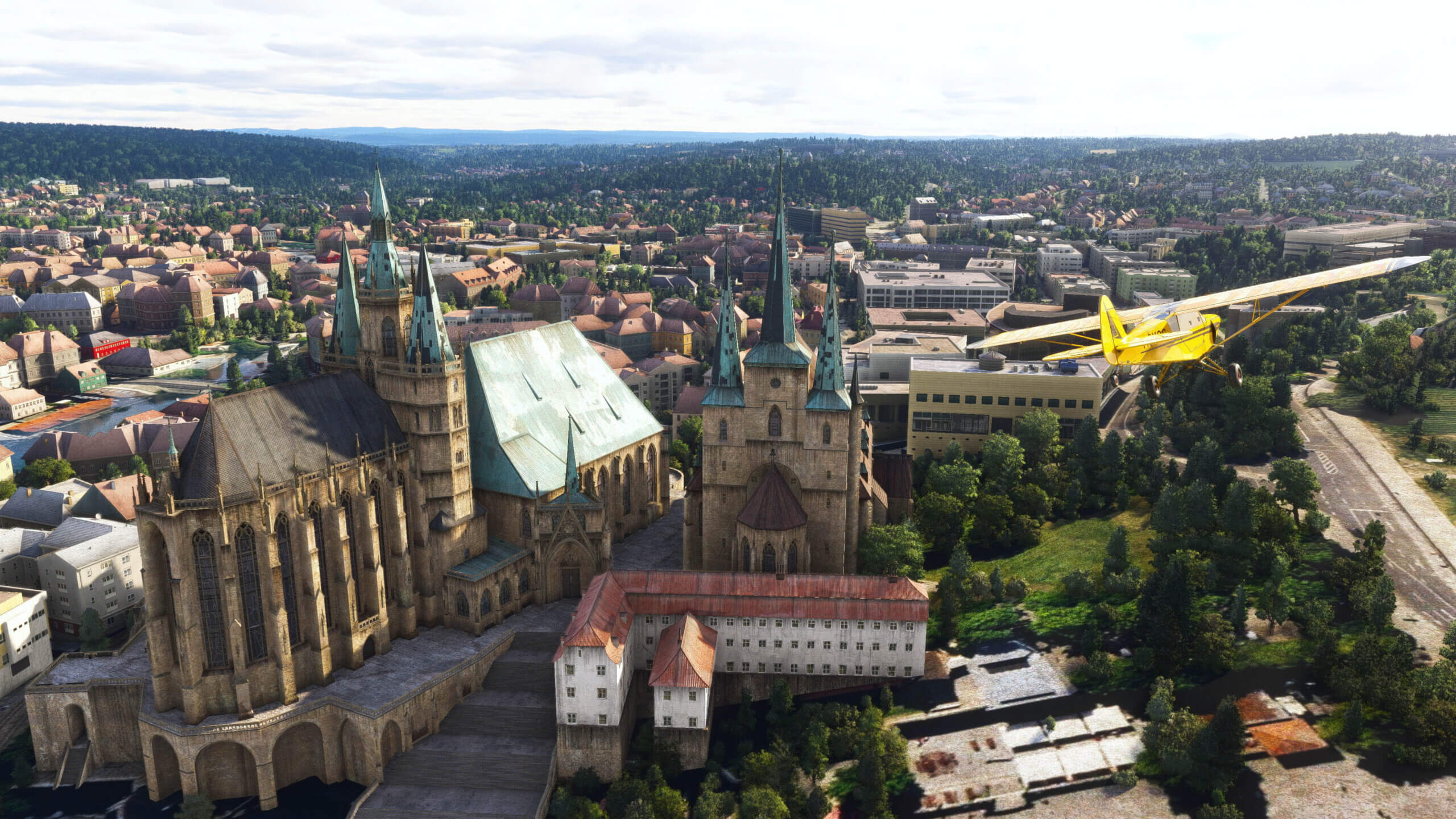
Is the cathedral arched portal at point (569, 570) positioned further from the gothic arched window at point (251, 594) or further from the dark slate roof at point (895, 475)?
the dark slate roof at point (895, 475)

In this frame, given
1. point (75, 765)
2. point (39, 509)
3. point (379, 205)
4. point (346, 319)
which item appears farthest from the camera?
point (39, 509)

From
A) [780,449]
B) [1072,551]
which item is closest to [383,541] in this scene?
[780,449]

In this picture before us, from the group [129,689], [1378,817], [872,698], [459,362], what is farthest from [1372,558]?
[129,689]

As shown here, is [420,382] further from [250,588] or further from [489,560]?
[250,588]

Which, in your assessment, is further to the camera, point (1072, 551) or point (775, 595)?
point (1072, 551)

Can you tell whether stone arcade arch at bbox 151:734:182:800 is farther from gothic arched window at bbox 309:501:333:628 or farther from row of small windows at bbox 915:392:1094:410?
Answer: row of small windows at bbox 915:392:1094:410

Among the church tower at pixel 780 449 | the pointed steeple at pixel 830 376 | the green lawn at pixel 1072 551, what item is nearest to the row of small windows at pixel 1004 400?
the green lawn at pixel 1072 551

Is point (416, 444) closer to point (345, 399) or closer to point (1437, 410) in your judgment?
point (345, 399)
